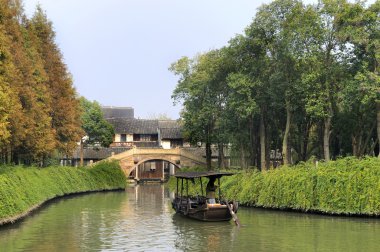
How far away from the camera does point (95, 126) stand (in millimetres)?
86000

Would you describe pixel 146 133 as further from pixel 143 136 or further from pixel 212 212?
pixel 212 212

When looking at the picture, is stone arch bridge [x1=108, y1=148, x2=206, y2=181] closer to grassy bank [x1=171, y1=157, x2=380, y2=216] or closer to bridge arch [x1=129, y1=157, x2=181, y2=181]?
bridge arch [x1=129, y1=157, x2=181, y2=181]

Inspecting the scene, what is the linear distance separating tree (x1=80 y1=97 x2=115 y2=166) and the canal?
51.8 meters

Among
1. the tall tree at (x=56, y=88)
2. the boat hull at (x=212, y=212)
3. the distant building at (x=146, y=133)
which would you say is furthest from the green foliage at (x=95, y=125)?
the boat hull at (x=212, y=212)

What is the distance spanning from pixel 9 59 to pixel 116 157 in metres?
49.7

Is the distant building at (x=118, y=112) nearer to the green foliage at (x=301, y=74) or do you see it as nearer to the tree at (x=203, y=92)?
the tree at (x=203, y=92)

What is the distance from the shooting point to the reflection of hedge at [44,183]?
27406mm

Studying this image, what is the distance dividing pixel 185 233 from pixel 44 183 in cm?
2278

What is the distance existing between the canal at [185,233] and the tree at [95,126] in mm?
51793

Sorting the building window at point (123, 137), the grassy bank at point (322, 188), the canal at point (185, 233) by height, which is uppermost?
the building window at point (123, 137)

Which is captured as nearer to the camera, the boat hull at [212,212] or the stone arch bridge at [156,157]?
the boat hull at [212,212]

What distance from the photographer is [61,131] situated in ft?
177

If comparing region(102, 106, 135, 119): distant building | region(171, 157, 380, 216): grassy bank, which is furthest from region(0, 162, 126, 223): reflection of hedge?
region(102, 106, 135, 119): distant building

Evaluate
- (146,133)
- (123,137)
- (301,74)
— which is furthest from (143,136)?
(301,74)
